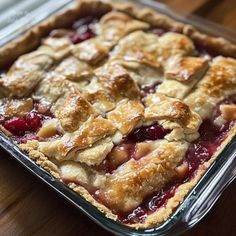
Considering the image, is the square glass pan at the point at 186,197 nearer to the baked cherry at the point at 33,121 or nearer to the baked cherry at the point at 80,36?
the baked cherry at the point at 33,121

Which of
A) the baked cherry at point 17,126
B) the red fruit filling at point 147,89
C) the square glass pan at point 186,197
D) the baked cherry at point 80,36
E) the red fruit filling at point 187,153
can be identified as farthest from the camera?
the baked cherry at point 80,36

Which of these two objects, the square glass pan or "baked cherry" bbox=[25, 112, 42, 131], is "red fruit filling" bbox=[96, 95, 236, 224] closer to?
the square glass pan

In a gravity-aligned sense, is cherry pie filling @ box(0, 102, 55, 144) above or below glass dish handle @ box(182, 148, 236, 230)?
above

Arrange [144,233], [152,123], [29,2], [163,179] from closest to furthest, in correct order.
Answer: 1. [144,233]
2. [163,179]
3. [152,123]
4. [29,2]

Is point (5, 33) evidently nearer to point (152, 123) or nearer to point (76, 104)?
point (76, 104)

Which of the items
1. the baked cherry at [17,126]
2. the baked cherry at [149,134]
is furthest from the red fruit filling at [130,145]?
the baked cherry at [17,126]

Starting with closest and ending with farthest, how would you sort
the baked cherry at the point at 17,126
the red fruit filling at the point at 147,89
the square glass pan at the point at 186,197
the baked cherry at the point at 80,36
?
the square glass pan at the point at 186,197
the baked cherry at the point at 17,126
the red fruit filling at the point at 147,89
the baked cherry at the point at 80,36

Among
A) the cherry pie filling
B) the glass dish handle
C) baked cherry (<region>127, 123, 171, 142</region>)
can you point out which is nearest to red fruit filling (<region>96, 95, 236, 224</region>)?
baked cherry (<region>127, 123, 171, 142</region>)

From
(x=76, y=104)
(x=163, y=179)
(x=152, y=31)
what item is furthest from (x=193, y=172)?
(x=152, y=31)

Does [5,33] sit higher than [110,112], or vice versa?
[5,33]
